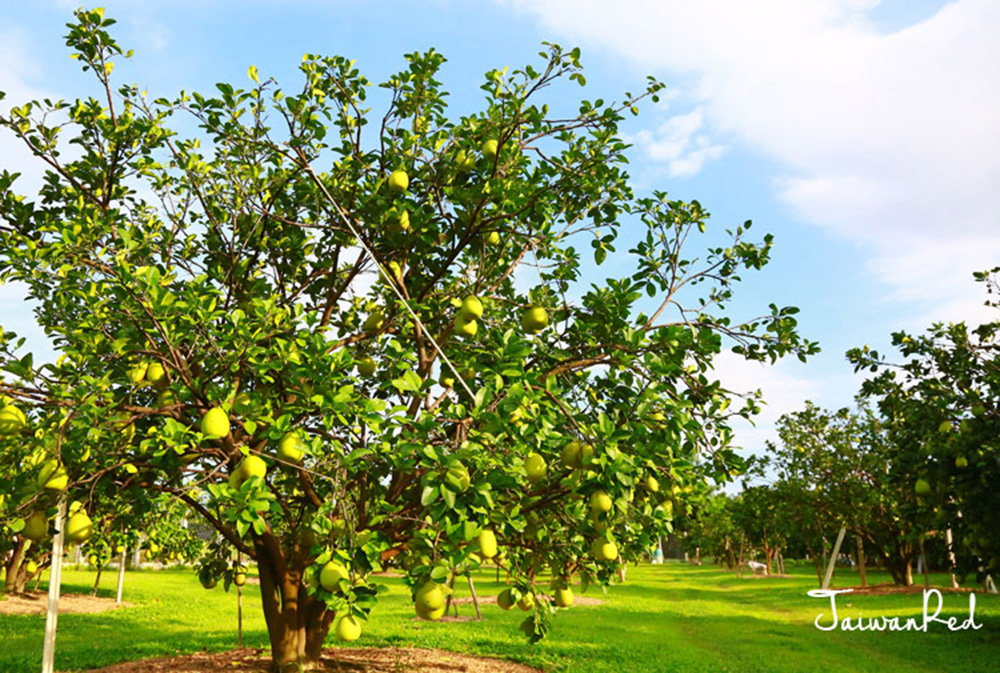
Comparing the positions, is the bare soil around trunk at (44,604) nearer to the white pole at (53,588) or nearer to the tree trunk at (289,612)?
the tree trunk at (289,612)

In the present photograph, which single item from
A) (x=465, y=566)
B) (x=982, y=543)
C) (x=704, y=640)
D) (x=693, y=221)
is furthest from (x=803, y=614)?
(x=465, y=566)

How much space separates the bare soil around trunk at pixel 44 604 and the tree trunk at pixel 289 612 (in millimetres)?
14343

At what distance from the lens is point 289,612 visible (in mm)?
7934

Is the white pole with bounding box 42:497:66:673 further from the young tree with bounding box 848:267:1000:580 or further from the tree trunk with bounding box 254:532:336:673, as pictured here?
the young tree with bounding box 848:267:1000:580

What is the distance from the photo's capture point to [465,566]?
5141mm

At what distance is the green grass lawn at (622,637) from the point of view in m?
12.0

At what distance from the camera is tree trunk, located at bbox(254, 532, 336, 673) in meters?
7.90

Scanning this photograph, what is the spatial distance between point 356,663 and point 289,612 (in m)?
2.10

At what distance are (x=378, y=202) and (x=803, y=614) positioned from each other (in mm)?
20319

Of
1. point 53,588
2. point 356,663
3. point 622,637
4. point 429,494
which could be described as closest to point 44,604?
point 356,663

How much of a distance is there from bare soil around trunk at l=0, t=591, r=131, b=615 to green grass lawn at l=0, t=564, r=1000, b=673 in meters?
1.00

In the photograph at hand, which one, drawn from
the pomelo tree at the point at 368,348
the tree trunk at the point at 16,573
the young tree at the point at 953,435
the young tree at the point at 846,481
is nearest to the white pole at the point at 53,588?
the pomelo tree at the point at 368,348

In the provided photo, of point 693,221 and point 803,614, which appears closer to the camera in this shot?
point 693,221

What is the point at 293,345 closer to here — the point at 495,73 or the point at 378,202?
the point at 378,202
